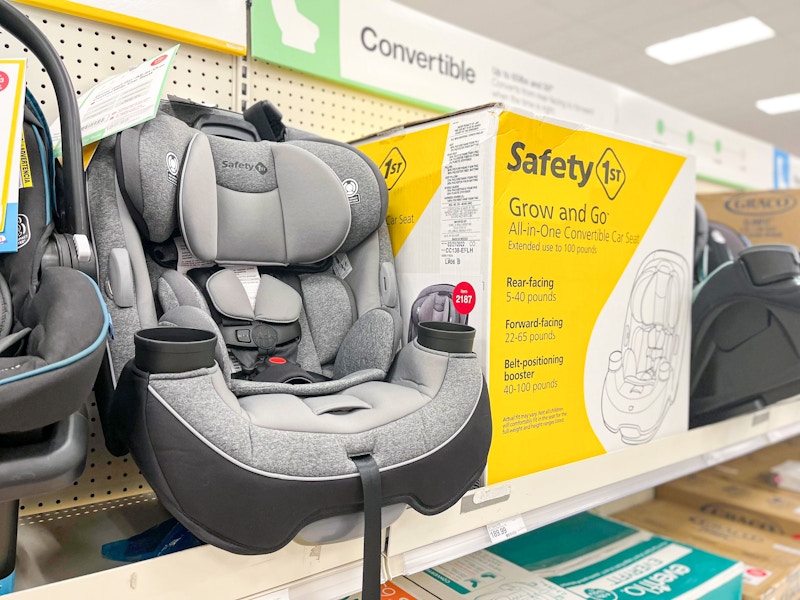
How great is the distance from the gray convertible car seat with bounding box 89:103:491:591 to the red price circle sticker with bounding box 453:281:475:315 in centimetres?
9

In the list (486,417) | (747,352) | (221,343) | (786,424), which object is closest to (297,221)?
(221,343)

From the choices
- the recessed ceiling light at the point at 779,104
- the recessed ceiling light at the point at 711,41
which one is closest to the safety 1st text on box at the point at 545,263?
the recessed ceiling light at the point at 711,41

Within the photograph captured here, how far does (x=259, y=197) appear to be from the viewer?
792 mm

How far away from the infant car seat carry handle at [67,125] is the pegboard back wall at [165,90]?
276 millimetres

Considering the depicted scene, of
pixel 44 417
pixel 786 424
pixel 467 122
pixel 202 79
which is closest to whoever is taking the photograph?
pixel 44 417

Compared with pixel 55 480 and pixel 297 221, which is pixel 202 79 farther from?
pixel 55 480

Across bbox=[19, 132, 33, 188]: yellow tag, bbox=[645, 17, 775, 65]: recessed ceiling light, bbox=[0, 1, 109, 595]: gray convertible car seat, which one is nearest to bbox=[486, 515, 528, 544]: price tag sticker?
bbox=[0, 1, 109, 595]: gray convertible car seat

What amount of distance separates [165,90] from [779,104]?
667 centimetres

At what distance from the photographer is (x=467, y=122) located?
31.1 inches

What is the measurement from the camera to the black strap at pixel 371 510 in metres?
0.54

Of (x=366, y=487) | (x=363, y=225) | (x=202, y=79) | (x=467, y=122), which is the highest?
(x=202, y=79)

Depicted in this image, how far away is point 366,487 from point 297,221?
0.40 metres

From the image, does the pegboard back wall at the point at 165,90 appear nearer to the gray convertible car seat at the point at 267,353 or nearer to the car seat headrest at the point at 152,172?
the gray convertible car seat at the point at 267,353

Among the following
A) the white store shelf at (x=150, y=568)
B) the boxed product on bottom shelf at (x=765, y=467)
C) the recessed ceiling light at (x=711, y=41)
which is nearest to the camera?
the white store shelf at (x=150, y=568)
